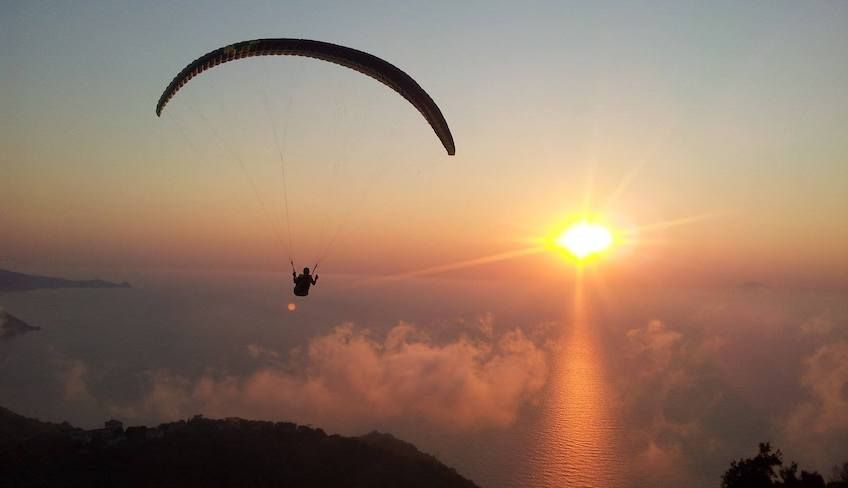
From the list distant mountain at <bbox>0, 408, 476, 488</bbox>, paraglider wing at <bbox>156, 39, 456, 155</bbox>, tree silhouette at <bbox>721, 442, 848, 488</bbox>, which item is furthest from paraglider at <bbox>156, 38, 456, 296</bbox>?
tree silhouette at <bbox>721, 442, 848, 488</bbox>

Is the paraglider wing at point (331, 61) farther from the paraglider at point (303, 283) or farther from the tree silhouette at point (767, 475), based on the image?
the tree silhouette at point (767, 475)

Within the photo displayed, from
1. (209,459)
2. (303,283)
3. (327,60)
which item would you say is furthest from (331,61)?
(209,459)

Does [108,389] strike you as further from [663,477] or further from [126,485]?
[663,477]

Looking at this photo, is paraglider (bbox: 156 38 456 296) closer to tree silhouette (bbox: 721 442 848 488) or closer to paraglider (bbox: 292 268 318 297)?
paraglider (bbox: 292 268 318 297)

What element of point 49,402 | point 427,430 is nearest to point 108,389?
point 49,402

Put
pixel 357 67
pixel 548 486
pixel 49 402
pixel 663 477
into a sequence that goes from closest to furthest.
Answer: pixel 357 67 < pixel 548 486 < pixel 663 477 < pixel 49 402
